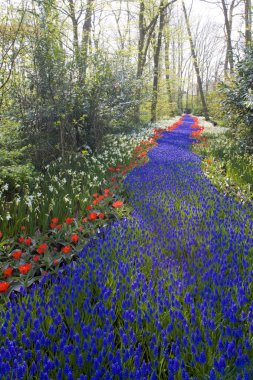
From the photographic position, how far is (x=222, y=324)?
195 cm

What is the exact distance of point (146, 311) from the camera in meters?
2.04

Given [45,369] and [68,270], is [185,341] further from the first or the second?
[68,270]

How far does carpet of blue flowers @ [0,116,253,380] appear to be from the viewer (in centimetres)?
165

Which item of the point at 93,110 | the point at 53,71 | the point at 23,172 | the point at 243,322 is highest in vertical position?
the point at 53,71

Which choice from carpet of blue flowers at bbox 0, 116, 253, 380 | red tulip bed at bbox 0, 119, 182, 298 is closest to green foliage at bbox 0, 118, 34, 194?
red tulip bed at bbox 0, 119, 182, 298

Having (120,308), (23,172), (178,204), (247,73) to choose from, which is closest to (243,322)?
(120,308)

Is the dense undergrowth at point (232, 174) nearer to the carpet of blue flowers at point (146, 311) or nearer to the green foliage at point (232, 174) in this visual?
the green foliage at point (232, 174)

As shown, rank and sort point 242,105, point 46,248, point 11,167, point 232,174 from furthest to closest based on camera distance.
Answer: point 242,105
point 232,174
point 11,167
point 46,248

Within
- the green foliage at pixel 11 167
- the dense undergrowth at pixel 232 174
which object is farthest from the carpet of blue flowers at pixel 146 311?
the green foliage at pixel 11 167

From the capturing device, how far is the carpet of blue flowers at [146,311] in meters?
1.65

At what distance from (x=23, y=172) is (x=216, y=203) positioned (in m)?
2.67

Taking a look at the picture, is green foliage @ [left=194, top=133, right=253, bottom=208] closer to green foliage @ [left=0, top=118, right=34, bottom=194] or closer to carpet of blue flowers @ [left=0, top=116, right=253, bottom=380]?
carpet of blue flowers @ [left=0, top=116, right=253, bottom=380]

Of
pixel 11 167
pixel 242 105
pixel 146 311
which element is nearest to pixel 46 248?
pixel 146 311

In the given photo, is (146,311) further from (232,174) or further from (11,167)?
(232,174)
